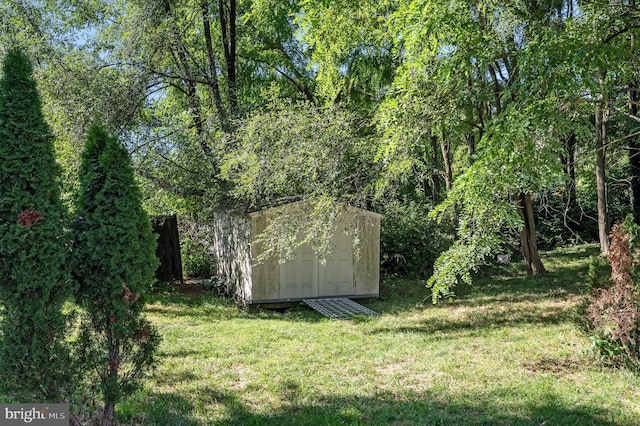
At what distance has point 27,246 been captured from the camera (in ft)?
10.6

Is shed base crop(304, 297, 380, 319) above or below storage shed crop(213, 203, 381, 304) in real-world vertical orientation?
below

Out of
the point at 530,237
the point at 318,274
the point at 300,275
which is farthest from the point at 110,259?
the point at 530,237

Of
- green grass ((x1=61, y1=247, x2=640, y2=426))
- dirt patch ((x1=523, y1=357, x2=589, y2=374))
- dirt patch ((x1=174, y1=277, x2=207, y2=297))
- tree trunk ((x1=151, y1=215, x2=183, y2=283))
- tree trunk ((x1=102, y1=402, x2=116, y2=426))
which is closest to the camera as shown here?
tree trunk ((x1=102, y1=402, x2=116, y2=426))

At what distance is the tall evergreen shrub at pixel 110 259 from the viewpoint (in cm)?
351

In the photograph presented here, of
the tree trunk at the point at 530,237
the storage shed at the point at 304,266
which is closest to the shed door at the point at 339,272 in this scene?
the storage shed at the point at 304,266

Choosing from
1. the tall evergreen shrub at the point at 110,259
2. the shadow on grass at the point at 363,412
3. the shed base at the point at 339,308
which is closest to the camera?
the tall evergreen shrub at the point at 110,259

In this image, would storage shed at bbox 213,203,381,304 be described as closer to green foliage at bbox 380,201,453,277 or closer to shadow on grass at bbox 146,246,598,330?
shadow on grass at bbox 146,246,598,330

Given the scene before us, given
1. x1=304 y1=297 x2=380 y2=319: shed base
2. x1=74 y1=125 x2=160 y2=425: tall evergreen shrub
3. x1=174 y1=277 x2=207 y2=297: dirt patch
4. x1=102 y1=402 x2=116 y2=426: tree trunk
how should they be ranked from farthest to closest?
x1=174 y1=277 x2=207 y2=297: dirt patch, x1=304 y1=297 x2=380 y2=319: shed base, x1=102 y1=402 x2=116 y2=426: tree trunk, x1=74 y1=125 x2=160 y2=425: tall evergreen shrub

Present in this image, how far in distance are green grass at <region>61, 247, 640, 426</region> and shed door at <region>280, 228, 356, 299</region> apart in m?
0.71

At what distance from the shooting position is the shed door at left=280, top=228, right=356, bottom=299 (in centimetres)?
1077

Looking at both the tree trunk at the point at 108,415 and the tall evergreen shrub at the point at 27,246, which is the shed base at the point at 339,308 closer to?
the tree trunk at the point at 108,415

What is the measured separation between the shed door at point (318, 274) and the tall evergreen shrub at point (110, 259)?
6.98 meters

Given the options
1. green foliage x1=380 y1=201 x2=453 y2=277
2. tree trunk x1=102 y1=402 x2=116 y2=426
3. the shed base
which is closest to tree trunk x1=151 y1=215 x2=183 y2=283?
the shed base

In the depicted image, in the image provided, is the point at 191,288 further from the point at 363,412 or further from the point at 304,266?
the point at 363,412
